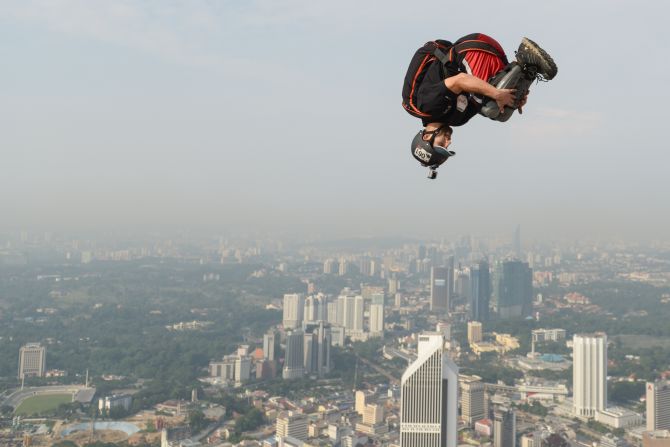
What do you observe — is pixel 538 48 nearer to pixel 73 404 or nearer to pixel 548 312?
pixel 73 404

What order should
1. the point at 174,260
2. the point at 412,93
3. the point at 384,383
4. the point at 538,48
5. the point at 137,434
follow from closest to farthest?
the point at 538,48
the point at 412,93
the point at 137,434
the point at 384,383
the point at 174,260

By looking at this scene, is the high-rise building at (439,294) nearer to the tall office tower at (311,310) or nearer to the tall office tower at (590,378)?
the tall office tower at (311,310)

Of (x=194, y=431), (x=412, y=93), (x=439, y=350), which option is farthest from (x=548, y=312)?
(x=412, y=93)

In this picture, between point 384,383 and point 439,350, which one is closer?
point 439,350

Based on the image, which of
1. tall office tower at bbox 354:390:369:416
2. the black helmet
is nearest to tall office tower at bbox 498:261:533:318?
tall office tower at bbox 354:390:369:416

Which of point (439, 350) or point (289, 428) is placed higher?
point (439, 350)

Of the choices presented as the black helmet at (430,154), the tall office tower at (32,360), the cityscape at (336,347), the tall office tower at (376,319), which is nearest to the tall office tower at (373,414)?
the cityscape at (336,347)
